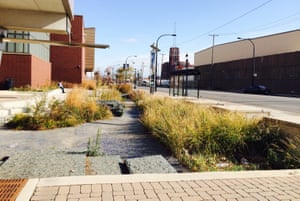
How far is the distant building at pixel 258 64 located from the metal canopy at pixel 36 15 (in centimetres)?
4727

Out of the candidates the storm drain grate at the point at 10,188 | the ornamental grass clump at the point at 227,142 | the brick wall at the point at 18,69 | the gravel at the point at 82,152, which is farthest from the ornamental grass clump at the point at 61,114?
the brick wall at the point at 18,69

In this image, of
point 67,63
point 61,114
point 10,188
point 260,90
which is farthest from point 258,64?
point 10,188

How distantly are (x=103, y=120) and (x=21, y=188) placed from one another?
8595mm

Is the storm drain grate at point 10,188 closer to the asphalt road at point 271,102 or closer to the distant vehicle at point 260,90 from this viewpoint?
the asphalt road at point 271,102

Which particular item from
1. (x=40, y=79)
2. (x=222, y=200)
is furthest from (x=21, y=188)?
(x=40, y=79)

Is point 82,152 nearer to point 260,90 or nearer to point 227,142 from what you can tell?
point 227,142

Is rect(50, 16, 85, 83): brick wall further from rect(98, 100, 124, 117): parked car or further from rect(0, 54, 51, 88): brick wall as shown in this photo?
rect(98, 100, 124, 117): parked car

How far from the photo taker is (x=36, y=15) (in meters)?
7.61

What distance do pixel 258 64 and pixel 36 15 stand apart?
187 ft

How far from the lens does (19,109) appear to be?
11422mm

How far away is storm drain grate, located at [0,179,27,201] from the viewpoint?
3.89 meters

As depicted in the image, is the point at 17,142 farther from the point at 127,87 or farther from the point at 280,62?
the point at 280,62

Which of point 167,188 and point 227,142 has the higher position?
point 227,142

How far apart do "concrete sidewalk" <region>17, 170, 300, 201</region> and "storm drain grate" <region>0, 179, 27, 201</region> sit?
9 cm
